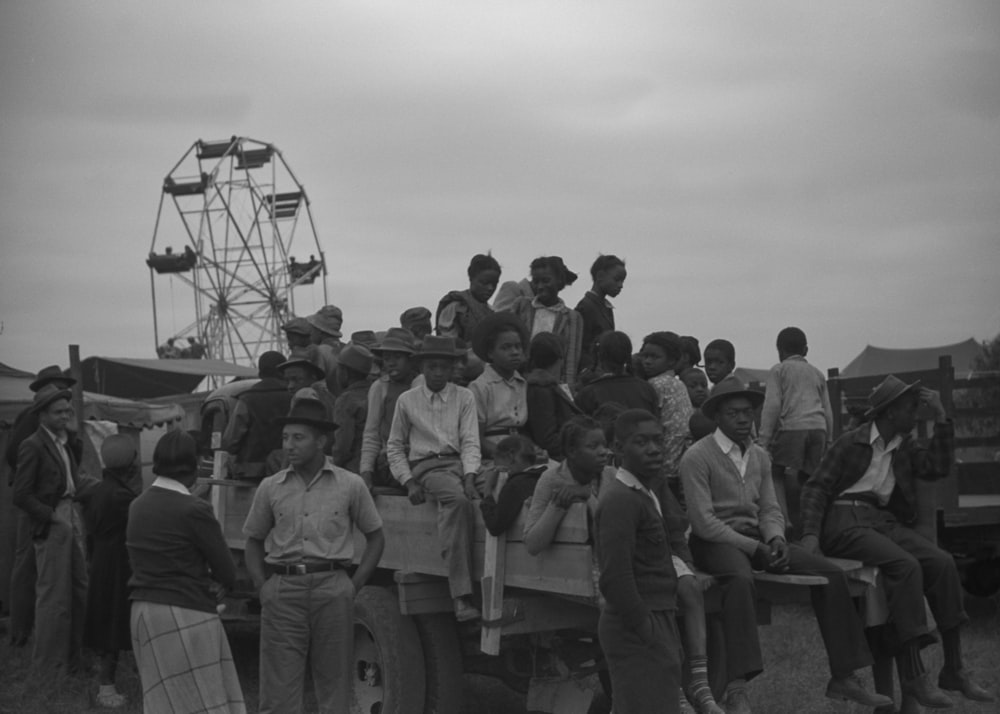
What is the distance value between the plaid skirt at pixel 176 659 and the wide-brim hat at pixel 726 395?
2620 millimetres

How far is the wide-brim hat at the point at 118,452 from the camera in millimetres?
7684

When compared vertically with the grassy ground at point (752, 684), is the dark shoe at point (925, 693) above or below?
above

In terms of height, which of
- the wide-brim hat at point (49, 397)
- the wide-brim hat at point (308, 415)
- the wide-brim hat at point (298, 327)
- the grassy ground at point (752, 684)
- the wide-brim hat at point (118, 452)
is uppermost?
the wide-brim hat at point (298, 327)

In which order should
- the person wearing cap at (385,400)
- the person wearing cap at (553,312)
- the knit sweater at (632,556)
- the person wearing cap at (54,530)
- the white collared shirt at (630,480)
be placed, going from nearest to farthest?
1. the knit sweater at (632,556)
2. the white collared shirt at (630,480)
3. the person wearing cap at (385,400)
4. the person wearing cap at (553,312)
5. the person wearing cap at (54,530)

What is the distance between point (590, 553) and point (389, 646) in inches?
61.7

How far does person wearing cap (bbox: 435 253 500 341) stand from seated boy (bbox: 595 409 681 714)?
357cm

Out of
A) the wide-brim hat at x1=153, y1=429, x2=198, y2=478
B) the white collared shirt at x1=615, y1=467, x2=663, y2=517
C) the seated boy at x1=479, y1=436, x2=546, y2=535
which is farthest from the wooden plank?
the wide-brim hat at x1=153, y1=429, x2=198, y2=478

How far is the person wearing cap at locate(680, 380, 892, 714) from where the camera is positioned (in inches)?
234

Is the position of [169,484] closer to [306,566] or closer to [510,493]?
[306,566]

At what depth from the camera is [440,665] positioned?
633cm

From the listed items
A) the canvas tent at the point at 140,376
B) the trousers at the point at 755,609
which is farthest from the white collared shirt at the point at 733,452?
the canvas tent at the point at 140,376

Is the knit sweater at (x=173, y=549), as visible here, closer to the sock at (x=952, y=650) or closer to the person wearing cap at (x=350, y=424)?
the person wearing cap at (x=350, y=424)

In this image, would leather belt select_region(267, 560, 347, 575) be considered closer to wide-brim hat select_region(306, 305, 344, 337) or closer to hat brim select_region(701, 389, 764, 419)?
hat brim select_region(701, 389, 764, 419)

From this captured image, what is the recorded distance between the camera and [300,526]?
213 inches
